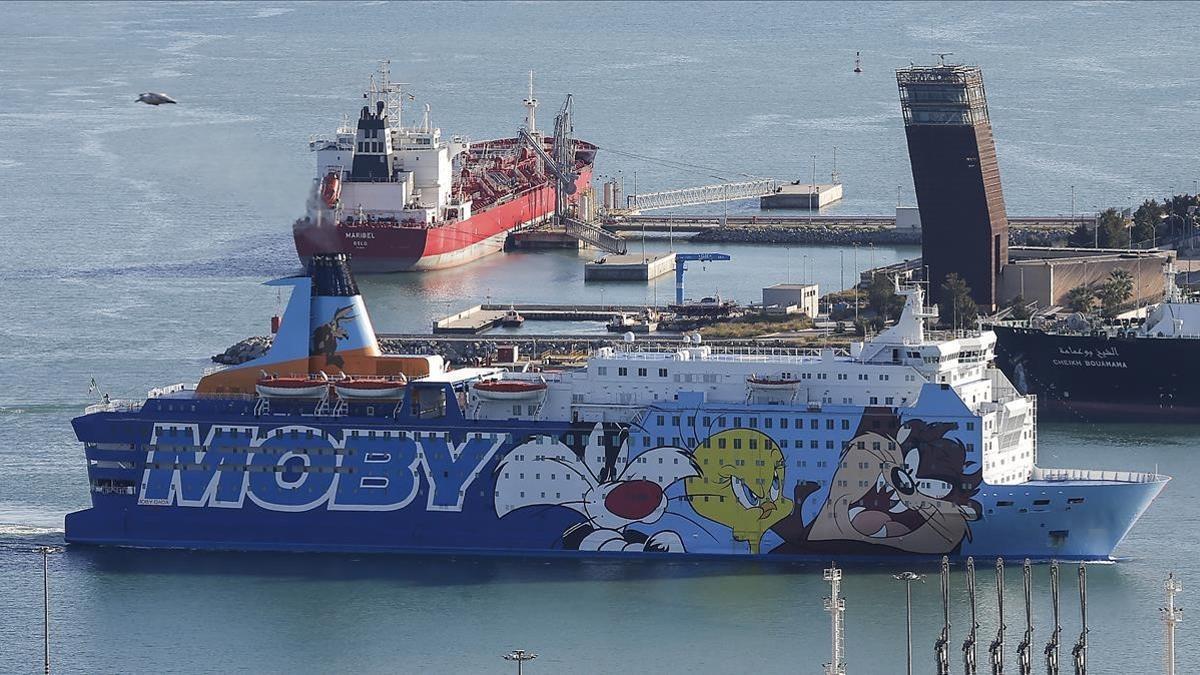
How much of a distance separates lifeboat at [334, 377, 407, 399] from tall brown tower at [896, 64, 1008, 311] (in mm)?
19879

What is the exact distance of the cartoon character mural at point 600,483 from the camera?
154 feet

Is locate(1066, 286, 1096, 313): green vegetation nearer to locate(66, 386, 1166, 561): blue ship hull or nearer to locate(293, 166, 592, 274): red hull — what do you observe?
locate(293, 166, 592, 274): red hull

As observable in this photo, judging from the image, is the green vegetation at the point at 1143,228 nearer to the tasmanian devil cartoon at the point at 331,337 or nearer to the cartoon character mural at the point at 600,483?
the tasmanian devil cartoon at the point at 331,337

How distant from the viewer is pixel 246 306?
7094 cm

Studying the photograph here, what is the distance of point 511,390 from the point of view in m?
47.8

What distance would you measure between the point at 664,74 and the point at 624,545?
82.0 metres

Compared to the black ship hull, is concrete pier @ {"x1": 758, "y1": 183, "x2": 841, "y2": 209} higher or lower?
higher

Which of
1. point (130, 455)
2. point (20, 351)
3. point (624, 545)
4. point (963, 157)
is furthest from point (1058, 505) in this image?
point (20, 351)

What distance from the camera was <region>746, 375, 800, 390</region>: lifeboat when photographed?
4647cm

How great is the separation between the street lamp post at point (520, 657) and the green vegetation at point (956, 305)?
74.4 ft

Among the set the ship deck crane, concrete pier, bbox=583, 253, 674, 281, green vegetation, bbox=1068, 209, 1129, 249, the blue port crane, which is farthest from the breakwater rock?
green vegetation, bbox=1068, 209, 1129, 249

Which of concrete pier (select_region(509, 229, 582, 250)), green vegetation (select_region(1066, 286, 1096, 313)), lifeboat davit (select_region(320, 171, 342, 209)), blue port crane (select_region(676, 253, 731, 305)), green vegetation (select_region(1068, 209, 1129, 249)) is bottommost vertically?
green vegetation (select_region(1066, 286, 1096, 313))

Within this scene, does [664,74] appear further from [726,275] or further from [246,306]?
[246,306]

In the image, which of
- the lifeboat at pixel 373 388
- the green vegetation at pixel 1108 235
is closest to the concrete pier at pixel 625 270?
the green vegetation at pixel 1108 235
